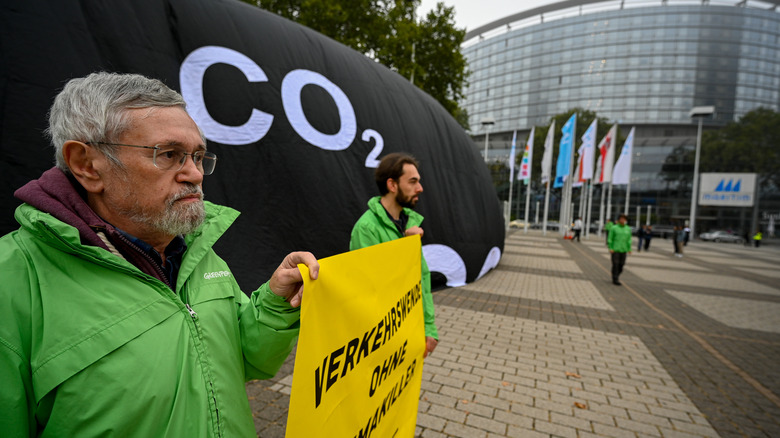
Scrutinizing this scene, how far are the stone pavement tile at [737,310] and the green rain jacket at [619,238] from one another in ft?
4.96

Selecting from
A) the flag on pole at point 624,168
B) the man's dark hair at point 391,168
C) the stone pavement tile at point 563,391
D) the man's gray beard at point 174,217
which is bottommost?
the stone pavement tile at point 563,391

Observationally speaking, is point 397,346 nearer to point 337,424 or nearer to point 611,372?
point 337,424

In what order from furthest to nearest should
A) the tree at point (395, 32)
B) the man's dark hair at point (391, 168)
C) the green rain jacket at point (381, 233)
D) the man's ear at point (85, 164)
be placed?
1. the tree at point (395, 32)
2. the man's dark hair at point (391, 168)
3. the green rain jacket at point (381, 233)
4. the man's ear at point (85, 164)

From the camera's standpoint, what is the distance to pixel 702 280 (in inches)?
452

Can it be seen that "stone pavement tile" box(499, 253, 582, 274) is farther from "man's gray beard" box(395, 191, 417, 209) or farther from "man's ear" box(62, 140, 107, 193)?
"man's ear" box(62, 140, 107, 193)

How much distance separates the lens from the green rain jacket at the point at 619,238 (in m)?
9.52

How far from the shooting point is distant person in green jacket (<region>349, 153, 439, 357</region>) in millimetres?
2473

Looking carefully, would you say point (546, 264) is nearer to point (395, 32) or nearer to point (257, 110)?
point (257, 110)

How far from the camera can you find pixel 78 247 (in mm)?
922

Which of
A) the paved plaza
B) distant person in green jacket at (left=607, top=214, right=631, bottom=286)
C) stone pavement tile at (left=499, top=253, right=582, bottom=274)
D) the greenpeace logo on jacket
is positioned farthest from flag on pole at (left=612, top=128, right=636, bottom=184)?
the greenpeace logo on jacket

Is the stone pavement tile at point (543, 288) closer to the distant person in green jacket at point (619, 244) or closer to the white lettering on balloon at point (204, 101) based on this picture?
the distant person in green jacket at point (619, 244)

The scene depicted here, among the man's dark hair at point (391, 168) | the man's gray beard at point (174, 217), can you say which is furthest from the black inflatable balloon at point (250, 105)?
the man's gray beard at point (174, 217)

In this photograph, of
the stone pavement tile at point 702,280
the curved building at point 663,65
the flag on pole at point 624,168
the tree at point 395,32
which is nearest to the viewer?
the stone pavement tile at point 702,280

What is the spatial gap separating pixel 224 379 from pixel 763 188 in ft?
210
